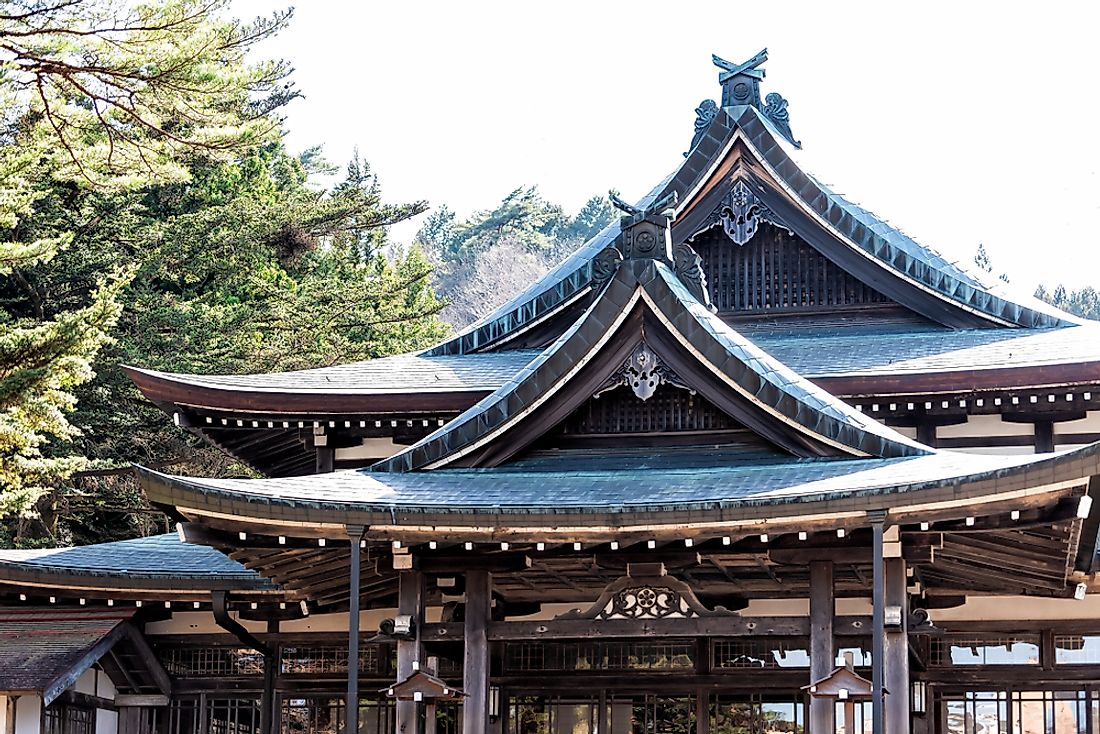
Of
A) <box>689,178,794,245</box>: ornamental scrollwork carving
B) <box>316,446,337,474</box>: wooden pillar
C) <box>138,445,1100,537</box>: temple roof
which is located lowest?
<box>138,445,1100,537</box>: temple roof

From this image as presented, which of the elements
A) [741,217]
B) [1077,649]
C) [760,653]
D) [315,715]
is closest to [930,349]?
[741,217]

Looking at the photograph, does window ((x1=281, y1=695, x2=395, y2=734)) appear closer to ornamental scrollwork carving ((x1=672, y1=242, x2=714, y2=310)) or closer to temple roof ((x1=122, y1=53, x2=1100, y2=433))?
temple roof ((x1=122, y1=53, x2=1100, y2=433))

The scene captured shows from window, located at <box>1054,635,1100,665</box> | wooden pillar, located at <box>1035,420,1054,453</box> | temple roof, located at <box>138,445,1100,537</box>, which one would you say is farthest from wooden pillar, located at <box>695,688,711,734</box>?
wooden pillar, located at <box>1035,420,1054,453</box>

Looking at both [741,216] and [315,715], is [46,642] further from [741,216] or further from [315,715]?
[741,216]

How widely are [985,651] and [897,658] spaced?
3.54 meters

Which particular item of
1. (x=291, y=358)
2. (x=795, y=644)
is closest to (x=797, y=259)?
(x=795, y=644)

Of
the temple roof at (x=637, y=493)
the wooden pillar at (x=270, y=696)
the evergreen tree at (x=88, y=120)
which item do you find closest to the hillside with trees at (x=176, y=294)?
the evergreen tree at (x=88, y=120)

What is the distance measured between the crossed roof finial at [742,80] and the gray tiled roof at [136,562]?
8.18m

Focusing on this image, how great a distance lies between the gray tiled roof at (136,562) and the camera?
16.5 m

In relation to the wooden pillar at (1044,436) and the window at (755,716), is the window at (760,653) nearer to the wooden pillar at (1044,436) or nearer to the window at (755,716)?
the window at (755,716)

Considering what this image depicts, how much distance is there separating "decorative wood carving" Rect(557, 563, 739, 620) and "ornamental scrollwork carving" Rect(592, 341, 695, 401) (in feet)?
5.16

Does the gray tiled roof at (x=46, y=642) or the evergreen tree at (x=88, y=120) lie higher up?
the evergreen tree at (x=88, y=120)

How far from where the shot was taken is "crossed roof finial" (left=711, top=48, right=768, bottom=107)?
19.2 meters

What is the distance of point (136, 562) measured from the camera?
56.5 feet
